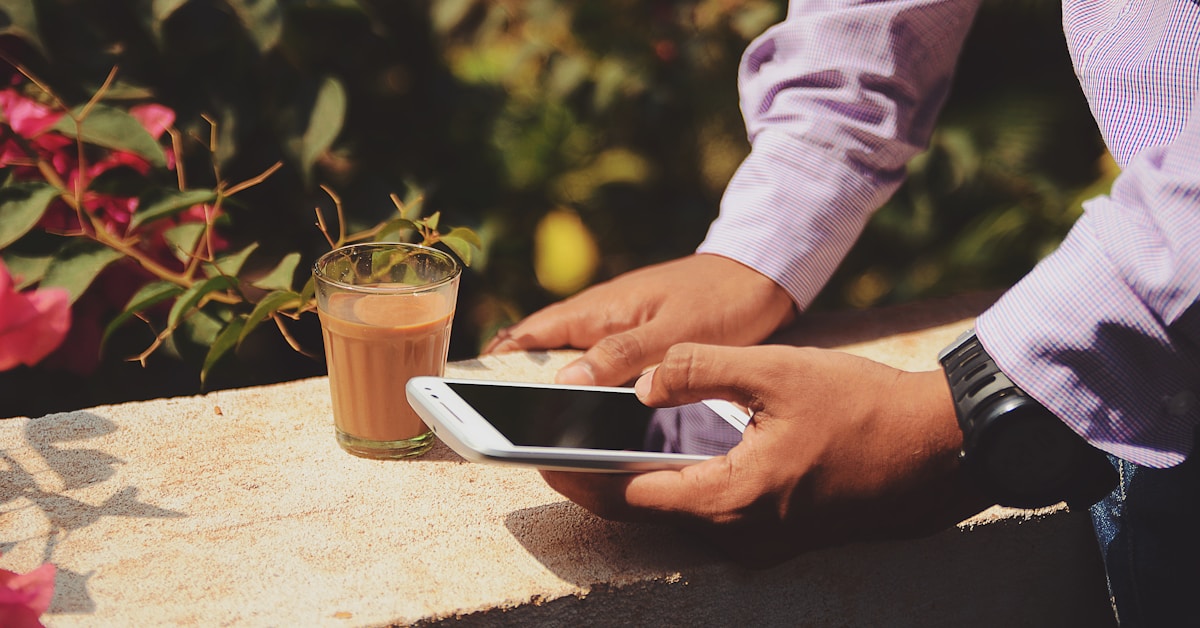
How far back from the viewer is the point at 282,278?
1.39 meters

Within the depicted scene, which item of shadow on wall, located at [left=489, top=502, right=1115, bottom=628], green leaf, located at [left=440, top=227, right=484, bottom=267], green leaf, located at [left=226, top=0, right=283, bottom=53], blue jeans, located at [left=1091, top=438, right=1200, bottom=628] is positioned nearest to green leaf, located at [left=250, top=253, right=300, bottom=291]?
green leaf, located at [left=440, top=227, right=484, bottom=267]

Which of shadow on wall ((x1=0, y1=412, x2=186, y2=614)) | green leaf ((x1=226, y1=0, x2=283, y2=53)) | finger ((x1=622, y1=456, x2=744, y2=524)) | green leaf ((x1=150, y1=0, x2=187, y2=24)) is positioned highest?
green leaf ((x1=150, y1=0, x2=187, y2=24))

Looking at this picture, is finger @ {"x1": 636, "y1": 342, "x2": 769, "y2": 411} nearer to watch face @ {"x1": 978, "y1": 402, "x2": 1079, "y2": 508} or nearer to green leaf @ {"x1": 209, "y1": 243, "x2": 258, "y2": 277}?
watch face @ {"x1": 978, "y1": 402, "x2": 1079, "y2": 508}

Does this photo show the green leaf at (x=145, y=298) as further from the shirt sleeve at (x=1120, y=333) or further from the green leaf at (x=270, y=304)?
the shirt sleeve at (x=1120, y=333)

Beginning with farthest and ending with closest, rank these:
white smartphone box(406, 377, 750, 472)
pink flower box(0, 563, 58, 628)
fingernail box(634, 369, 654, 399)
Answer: fingernail box(634, 369, 654, 399), white smartphone box(406, 377, 750, 472), pink flower box(0, 563, 58, 628)

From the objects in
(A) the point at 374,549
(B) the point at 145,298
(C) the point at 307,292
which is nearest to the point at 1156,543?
(A) the point at 374,549

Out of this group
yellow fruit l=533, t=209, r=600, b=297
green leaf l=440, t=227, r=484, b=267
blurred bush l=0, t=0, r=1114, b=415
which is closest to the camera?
green leaf l=440, t=227, r=484, b=267

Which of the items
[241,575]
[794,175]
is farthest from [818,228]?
[241,575]

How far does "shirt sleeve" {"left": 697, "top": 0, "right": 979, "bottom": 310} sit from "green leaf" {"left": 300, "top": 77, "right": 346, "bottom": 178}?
582 millimetres

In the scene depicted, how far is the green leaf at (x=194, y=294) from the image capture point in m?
1.32

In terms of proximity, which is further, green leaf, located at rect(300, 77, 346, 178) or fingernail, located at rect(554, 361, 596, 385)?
green leaf, located at rect(300, 77, 346, 178)

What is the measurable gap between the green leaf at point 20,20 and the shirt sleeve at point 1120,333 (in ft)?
4.12

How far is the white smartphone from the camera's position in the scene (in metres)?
0.99

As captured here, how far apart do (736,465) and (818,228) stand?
0.63 metres
